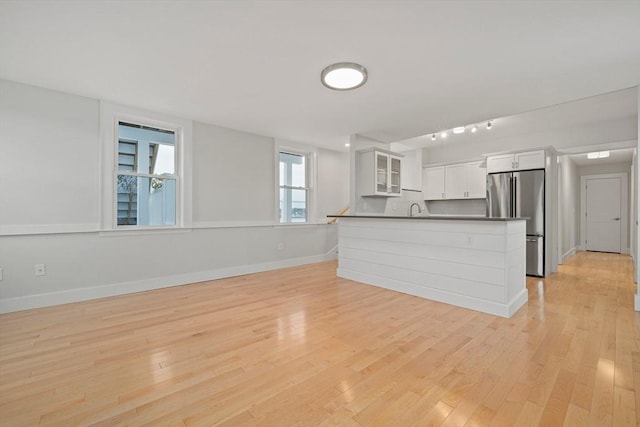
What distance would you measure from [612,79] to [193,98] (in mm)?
4639

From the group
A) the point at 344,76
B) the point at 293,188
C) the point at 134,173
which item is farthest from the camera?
the point at 293,188

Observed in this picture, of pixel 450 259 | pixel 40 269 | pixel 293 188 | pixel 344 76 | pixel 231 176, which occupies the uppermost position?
pixel 344 76

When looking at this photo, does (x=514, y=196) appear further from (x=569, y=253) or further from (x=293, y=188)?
(x=293, y=188)

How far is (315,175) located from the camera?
6141 mm

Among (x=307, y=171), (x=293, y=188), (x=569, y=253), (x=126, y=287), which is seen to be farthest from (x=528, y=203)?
(x=126, y=287)

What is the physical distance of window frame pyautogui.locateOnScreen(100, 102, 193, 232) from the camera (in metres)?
3.65

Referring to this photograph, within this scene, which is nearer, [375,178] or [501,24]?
[501,24]

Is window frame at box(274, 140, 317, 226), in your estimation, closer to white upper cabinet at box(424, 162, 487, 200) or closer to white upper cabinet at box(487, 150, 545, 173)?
white upper cabinet at box(424, 162, 487, 200)

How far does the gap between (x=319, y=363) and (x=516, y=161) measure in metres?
5.12

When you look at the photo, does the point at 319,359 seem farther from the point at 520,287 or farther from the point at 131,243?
the point at 131,243

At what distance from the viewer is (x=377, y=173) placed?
202 inches

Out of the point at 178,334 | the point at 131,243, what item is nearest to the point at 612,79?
the point at 178,334

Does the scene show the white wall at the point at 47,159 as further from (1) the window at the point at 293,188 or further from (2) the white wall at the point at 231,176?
(1) the window at the point at 293,188

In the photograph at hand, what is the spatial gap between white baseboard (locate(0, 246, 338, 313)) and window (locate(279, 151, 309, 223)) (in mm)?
949
